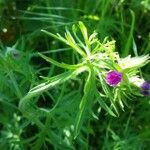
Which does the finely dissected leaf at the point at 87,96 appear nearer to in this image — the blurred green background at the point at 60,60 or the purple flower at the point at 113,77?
the purple flower at the point at 113,77

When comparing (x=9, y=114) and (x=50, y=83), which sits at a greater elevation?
(x=50, y=83)

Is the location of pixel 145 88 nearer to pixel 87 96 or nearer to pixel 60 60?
pixel 87 96

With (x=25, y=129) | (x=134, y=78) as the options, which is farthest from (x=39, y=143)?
(x=134, y=78)

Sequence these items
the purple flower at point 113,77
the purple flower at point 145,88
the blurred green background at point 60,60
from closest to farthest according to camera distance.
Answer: the purple flower at point 113,77 → the purple flower at point 145,88 → the blurred green background at point 60,60

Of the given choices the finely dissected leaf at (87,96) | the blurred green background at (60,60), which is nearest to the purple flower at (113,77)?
the finely dissected leaf at (87,96)

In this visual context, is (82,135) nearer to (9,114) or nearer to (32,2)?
(9,114)

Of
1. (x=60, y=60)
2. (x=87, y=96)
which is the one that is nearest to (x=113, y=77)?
(x=87, y=96)

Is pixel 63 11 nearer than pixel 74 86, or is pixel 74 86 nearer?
pixel 74 86

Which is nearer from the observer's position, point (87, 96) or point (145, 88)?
point (87, 96)
